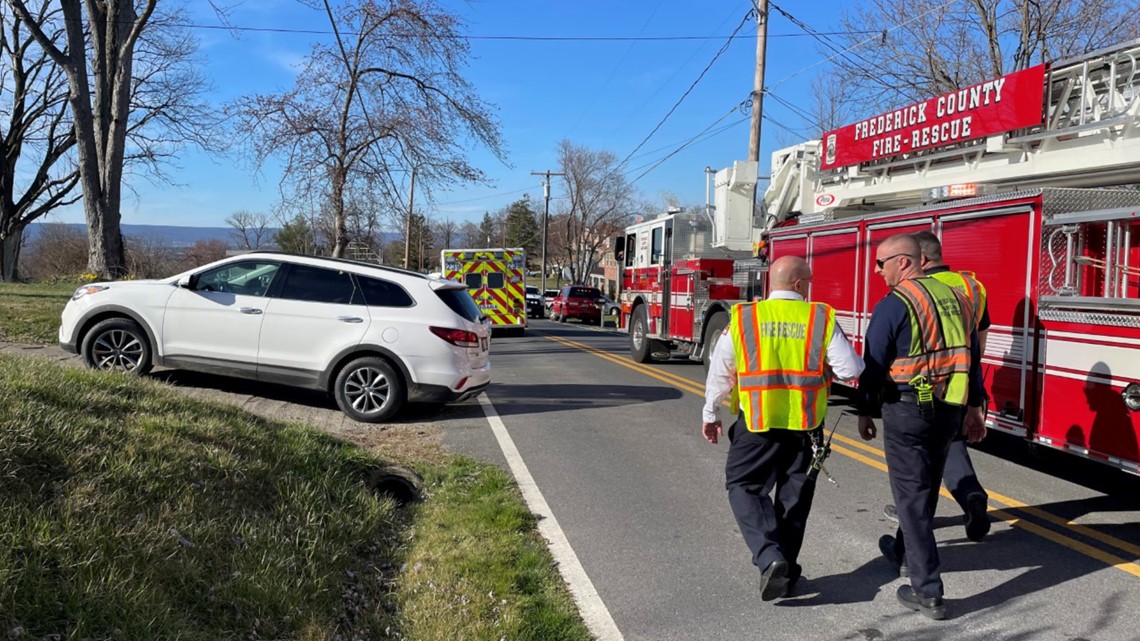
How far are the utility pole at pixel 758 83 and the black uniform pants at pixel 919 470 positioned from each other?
15.9 m

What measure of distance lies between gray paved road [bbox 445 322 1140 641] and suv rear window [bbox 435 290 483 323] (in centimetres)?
118

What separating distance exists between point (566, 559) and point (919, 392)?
2.17 m

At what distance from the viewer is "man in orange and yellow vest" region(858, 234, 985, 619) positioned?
411 centimetres

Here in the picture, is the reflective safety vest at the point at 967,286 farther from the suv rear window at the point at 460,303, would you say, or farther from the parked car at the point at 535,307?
the parked car at the point at 535,307

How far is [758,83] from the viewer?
19.6 m

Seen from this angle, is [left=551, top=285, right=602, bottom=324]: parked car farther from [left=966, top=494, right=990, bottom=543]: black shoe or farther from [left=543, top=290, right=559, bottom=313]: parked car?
[left=966, top=494, right=990, bottom=543]: black shoe

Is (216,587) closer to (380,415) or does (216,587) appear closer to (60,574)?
(60,574)

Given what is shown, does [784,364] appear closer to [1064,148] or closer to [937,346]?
[937,346]

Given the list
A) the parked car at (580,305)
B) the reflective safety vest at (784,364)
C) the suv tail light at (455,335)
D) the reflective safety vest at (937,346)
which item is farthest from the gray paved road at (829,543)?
the parked car at (580,305)

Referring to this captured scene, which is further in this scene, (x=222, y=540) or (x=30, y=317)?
(x=30, y=317)

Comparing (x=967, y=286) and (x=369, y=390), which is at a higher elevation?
(x=967, y=286)

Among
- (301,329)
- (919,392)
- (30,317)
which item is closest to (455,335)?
(301,329)

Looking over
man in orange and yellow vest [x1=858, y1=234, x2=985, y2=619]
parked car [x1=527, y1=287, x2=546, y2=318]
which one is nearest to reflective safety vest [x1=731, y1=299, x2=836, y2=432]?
man in orange and yellow vest [x1=858, y1=234, x2=985, y2=619]

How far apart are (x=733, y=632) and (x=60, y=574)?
2.89m
